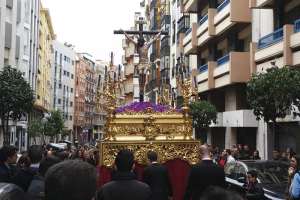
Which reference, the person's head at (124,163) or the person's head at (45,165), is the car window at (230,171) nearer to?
the person's head at (124,163)

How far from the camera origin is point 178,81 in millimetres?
12398

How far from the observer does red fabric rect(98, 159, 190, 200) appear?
36.1ft

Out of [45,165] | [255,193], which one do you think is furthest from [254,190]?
[45,165]

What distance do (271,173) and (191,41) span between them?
78.6ft

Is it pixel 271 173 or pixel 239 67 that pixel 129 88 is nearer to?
pixel 239 67

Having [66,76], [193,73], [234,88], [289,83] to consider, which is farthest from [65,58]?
[289,83]

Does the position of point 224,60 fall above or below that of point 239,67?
above

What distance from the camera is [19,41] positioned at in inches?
1526

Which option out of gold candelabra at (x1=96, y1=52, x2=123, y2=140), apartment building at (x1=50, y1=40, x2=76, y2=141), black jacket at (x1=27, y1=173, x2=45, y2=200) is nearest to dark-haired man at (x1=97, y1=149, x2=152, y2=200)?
black jacket at (x1=27, y1=173, x2=45, y2=200)

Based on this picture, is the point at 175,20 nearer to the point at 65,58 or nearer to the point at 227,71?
the point at 227,71

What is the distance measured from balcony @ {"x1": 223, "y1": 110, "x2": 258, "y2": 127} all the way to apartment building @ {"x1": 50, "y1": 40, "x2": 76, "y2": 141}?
191 ft

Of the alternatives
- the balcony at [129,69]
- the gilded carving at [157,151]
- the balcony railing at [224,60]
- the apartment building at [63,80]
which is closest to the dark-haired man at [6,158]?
the gilded carving at [157,151]

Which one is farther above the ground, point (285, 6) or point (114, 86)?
point (285, 6)

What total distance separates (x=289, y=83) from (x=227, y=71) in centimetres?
1200
